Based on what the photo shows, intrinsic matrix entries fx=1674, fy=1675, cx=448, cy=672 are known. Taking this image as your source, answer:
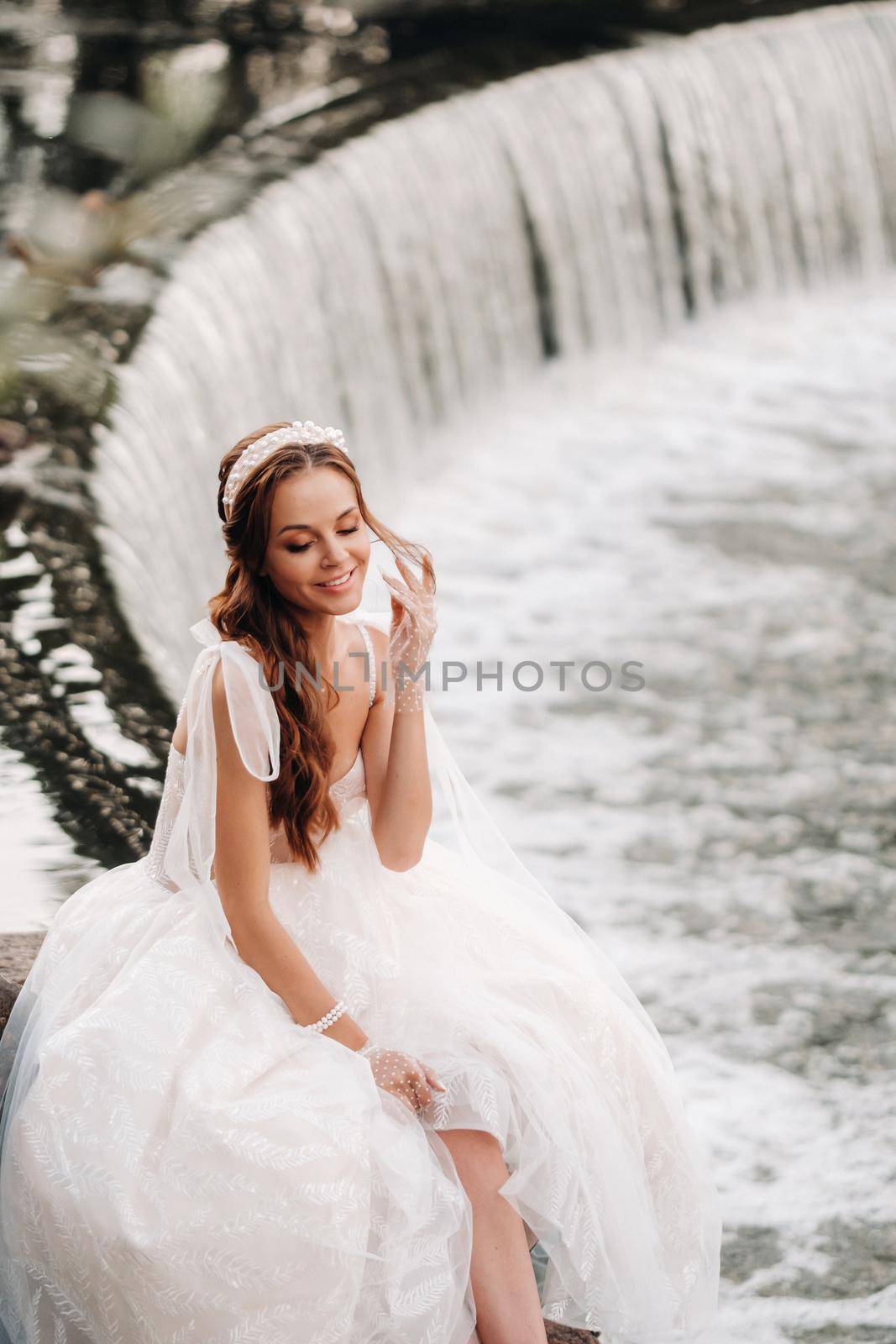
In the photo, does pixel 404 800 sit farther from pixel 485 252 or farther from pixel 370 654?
pixel 485 252

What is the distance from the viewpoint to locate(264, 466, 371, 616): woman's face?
221 cm

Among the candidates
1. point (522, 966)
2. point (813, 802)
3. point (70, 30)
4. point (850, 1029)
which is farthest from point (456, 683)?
point (70, 30)

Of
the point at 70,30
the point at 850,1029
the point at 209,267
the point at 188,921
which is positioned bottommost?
the point at 850,1029

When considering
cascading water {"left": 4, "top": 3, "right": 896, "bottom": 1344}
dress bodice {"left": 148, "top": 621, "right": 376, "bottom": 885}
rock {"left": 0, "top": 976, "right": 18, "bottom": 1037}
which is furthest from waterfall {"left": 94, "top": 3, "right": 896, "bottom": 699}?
dress bodice {"left": 148, "top": 621, "right": 376, "bottom": 885}

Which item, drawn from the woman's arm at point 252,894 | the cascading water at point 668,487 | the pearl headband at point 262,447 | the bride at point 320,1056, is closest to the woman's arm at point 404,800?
the bride at point 320,1056

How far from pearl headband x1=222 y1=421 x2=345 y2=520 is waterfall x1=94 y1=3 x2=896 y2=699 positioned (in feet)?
5.27

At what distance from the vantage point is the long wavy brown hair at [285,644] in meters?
2.23

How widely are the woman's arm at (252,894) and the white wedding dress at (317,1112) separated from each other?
0.8 inches

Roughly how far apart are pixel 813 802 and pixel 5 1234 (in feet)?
10.7

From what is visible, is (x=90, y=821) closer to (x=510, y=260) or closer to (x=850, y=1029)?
(x=850, y=1029)

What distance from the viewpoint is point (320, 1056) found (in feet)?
6.95

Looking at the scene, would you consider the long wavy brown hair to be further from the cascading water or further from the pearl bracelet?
the cascading water

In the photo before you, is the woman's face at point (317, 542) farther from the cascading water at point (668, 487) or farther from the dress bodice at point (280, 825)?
the cascading water at point (668, 487)

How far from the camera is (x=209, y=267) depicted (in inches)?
239
